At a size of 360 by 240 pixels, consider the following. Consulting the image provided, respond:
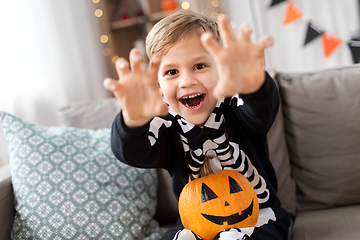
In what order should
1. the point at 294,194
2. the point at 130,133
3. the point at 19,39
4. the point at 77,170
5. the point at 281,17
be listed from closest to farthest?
the point at 130,133
the point at 77,170
the point at 294,194
the point at 19,39
the point at 281,17

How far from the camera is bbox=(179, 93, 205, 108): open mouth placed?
91 centimetres

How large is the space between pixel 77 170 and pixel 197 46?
64 centimetres

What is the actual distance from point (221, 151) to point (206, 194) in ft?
0.48

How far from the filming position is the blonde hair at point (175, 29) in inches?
34.9

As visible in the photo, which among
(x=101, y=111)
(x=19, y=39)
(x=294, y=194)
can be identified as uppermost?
(x=19, y=39)

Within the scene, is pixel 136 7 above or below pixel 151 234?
above

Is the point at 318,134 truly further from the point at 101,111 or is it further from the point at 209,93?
the point at 101,111

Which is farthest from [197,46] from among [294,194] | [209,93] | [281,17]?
[281,17]

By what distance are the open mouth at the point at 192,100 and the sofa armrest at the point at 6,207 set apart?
741 mm

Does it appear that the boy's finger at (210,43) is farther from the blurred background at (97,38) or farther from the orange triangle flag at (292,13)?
the orange triangle flag at (292,13)

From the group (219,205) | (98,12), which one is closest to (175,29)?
(219,205)

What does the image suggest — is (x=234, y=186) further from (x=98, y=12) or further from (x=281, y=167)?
(x=98, y=12)

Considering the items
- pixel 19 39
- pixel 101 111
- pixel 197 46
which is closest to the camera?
pixel 197 46

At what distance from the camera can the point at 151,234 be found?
118 centimetres
